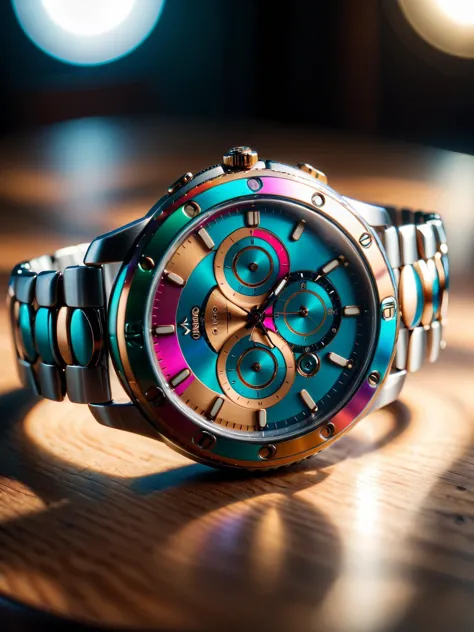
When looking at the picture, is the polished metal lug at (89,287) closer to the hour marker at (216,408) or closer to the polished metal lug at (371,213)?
the hour marker at (216,408)

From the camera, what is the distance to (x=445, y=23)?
326cm

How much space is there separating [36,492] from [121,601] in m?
0.36

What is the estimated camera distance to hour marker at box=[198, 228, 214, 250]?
1417mm

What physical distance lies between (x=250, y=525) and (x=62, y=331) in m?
0.50

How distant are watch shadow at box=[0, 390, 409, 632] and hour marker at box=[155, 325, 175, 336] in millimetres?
247

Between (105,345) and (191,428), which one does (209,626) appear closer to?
(191,428)

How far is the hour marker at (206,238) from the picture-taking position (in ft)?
4.65

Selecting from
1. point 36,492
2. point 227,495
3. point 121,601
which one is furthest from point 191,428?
point 121,601

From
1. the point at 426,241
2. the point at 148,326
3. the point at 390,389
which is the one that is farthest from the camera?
the point at 426,241

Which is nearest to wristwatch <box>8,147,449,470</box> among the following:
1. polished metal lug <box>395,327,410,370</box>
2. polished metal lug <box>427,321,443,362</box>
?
polished metal lug <box>395,327,410,370</box>

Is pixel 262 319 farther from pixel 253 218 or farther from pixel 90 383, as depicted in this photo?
pixel 90 383

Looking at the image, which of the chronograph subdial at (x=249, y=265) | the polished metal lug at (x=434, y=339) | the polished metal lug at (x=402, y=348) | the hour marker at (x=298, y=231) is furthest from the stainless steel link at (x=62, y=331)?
the polished metal lug at (x=434, y=339)

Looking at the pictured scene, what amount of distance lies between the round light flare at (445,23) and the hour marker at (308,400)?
221 cm

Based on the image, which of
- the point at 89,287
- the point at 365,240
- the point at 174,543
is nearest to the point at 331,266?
the point at 365,240
